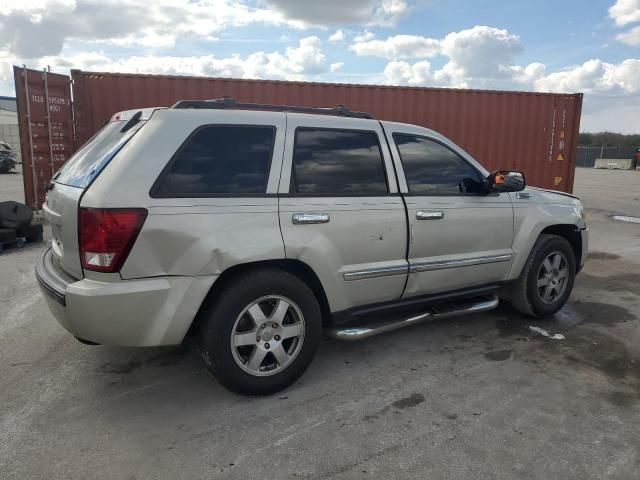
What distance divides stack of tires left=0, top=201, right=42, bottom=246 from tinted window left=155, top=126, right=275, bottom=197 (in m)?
5.80

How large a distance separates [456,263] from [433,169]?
2.53ft

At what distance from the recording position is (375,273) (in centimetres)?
357

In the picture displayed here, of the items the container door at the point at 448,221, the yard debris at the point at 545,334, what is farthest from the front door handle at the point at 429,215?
the yard debris at the point at 545,334

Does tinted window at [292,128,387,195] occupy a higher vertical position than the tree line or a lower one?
lower

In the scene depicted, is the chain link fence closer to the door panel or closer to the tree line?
the tree line

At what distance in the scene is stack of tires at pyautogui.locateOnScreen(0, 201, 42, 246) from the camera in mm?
7398

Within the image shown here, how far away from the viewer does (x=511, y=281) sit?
177 inches

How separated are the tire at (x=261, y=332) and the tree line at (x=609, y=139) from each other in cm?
5817

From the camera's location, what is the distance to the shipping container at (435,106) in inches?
352

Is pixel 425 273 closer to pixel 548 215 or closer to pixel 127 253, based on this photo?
pixel 548 215

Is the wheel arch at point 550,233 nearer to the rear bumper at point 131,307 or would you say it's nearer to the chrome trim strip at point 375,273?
the chrome trim strip at point 375,273

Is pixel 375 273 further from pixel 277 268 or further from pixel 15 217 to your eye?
pixel 15 217

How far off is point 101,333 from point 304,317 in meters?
1.22

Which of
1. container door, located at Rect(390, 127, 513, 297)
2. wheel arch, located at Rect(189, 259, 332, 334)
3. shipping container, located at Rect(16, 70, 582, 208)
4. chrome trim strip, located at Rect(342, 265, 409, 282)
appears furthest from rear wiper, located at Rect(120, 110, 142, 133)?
shipping container, located at Rect(16, 70, 582, 208)
